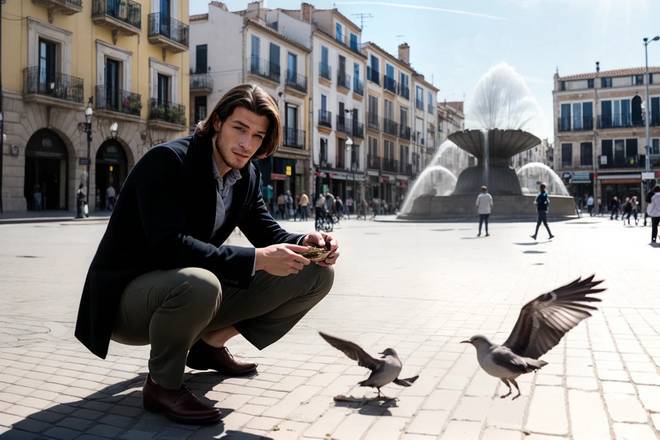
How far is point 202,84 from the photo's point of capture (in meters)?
34.7

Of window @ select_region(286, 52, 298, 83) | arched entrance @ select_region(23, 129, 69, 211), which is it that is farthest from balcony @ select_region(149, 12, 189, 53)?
window @ select_region(286, 52, 298, 83)

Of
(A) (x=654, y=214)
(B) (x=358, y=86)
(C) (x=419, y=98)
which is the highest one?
(C) (x=419, y=98)

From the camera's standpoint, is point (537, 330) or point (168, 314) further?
point (537, 330)

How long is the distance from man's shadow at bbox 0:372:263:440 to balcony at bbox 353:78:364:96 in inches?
1778

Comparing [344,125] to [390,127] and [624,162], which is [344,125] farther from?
[624,162]

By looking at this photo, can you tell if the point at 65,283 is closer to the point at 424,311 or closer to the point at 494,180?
the point at 424,311

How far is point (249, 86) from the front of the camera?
2.50 meters

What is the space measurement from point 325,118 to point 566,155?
27.2 m

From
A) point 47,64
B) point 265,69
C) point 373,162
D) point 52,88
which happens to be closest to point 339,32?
point 373,162

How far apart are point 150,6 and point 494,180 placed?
18236mm

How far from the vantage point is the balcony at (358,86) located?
1830 inches

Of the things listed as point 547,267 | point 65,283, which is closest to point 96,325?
point 65,283

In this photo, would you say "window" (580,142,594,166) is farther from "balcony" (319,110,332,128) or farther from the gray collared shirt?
the gray collared shirt

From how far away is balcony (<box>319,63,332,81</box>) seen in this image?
41.7 metres
